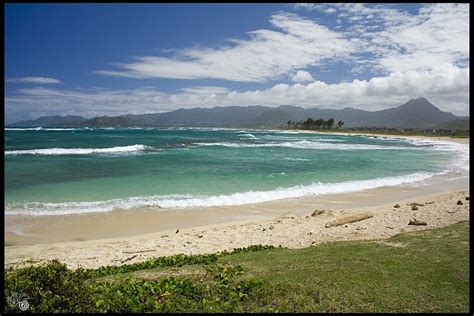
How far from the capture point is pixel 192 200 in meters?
15.9

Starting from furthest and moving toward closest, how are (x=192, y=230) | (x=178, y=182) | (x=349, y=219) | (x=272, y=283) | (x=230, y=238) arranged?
(x=178, y=182) → (x=349, y=219) → (x=192, y=230) → (x=230, y=238) → (x=272, y=283)

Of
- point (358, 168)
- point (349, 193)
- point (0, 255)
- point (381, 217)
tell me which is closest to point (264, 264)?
point (0, 255)

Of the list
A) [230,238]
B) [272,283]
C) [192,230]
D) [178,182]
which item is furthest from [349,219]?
[178,182]

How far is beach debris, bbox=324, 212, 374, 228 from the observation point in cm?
1152

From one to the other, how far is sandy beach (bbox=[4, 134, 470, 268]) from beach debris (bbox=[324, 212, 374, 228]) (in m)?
0.13

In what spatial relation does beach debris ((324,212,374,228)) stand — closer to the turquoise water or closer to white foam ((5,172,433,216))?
white foam ((5,172,433,216))

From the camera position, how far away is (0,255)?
391 centimetres

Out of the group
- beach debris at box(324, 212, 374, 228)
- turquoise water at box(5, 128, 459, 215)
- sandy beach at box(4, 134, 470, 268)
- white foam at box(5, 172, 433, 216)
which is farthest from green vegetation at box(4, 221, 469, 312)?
turquoise water at box(5, 128, 459, 215)

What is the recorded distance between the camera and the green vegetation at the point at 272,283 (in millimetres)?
4586

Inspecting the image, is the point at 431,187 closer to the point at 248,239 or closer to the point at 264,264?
the point at 248,239

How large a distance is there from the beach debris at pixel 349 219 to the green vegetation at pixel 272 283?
13.5 ft

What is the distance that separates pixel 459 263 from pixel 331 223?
5.42 m

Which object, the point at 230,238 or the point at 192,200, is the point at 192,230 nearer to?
the point at 230,238

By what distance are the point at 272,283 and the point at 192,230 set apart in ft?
21.9
